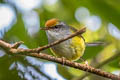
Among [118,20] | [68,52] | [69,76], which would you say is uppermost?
[118,20]

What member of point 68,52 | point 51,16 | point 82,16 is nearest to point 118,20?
point 68,52

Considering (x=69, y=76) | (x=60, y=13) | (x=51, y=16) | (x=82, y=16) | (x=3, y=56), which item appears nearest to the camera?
(x=3, y=56)

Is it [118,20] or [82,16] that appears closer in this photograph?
[118,20]

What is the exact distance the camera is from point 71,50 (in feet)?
7.90

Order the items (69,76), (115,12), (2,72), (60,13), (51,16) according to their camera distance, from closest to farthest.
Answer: (2,72) → (115,12) → (69,76) → (51,16) → (60,13)

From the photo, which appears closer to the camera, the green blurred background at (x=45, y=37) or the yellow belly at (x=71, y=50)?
the green blurred background at (x=45, y=37)

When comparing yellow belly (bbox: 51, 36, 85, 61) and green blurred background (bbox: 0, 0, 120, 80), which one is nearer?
green blurred background (bbox: 0, 0, 120, 80)

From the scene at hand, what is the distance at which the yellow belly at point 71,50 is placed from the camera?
2.36 meters

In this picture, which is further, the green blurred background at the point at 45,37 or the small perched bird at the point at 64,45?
the small perched bird at the point at 64,45

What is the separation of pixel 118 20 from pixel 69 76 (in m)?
0.60

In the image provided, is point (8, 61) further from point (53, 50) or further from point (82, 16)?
point (82, 16)

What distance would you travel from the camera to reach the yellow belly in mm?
2361

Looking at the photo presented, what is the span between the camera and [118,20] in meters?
2.04

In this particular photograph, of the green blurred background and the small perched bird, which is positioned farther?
Answer: the small perched bird
